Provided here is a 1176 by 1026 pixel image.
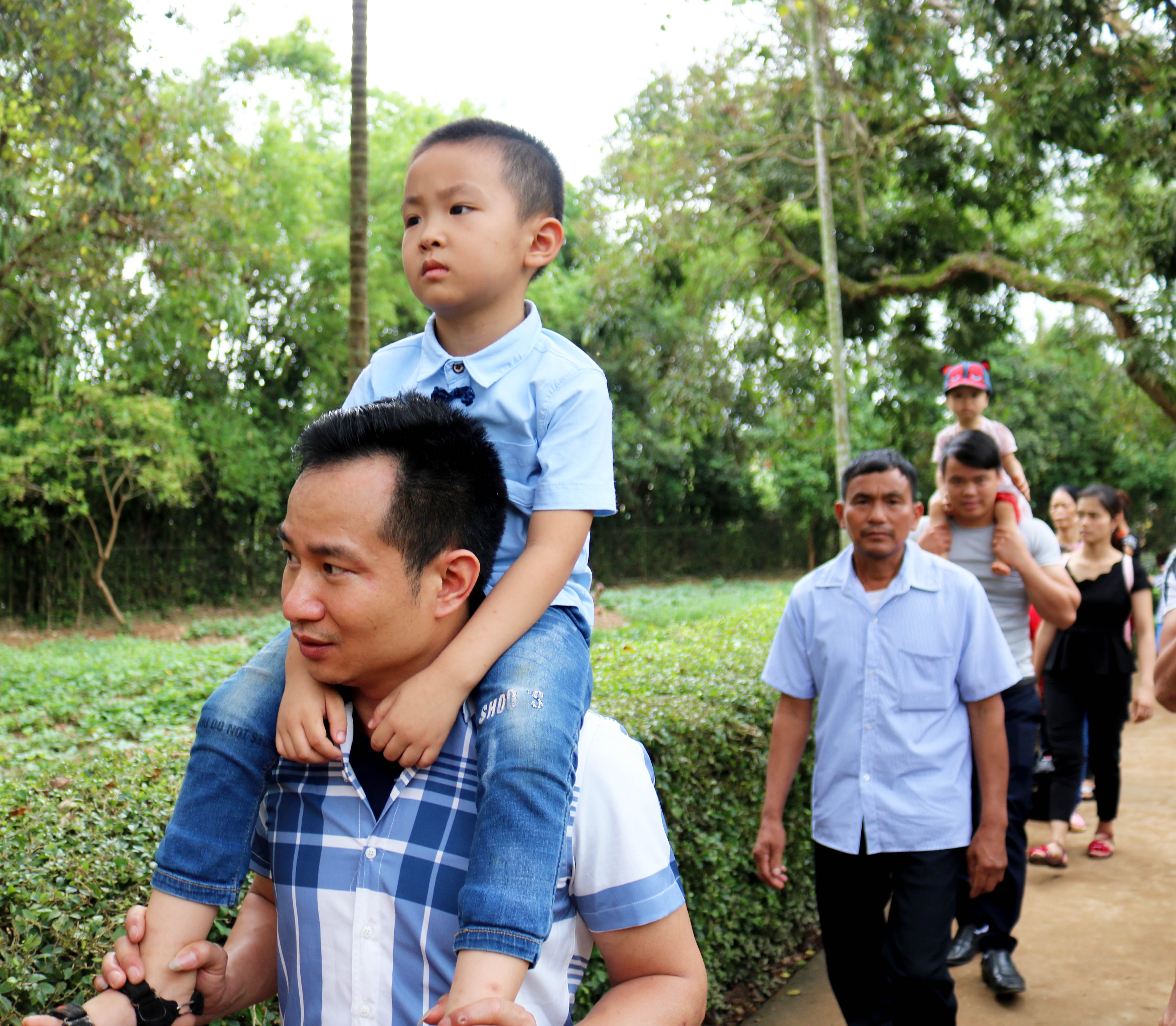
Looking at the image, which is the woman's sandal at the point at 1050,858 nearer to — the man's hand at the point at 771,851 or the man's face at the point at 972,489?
the man's face at the point at 972,489

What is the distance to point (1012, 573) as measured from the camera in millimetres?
4645

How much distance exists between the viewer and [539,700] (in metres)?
1.57

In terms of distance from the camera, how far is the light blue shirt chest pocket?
3439 mm

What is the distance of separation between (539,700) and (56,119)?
7397 millimetres

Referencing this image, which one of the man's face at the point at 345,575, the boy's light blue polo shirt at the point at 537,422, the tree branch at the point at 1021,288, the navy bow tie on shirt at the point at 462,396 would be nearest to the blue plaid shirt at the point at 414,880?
the man's face at the point at 345,575

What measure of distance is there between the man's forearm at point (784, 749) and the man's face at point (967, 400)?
2476 millimetres

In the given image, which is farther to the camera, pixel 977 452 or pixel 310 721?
pixel 977 452

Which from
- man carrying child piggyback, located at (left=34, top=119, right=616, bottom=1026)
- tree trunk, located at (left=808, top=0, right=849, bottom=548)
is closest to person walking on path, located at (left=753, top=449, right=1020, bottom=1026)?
man carrying child piggyback, located at (left=34, top=119, right=616, bottom=1026)

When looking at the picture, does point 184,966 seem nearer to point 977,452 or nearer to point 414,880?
point 414,880

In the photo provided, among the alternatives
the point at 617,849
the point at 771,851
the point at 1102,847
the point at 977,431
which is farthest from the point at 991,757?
the point at 1102,847

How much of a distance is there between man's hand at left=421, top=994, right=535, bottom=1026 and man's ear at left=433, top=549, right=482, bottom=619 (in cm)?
57

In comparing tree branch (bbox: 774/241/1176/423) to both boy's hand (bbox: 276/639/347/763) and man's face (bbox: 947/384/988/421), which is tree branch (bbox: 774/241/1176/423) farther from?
boy's hand (bbox: 276/639/347/763)

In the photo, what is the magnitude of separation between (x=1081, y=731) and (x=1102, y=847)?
718mm

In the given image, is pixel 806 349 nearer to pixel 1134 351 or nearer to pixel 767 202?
pixel 767 202
